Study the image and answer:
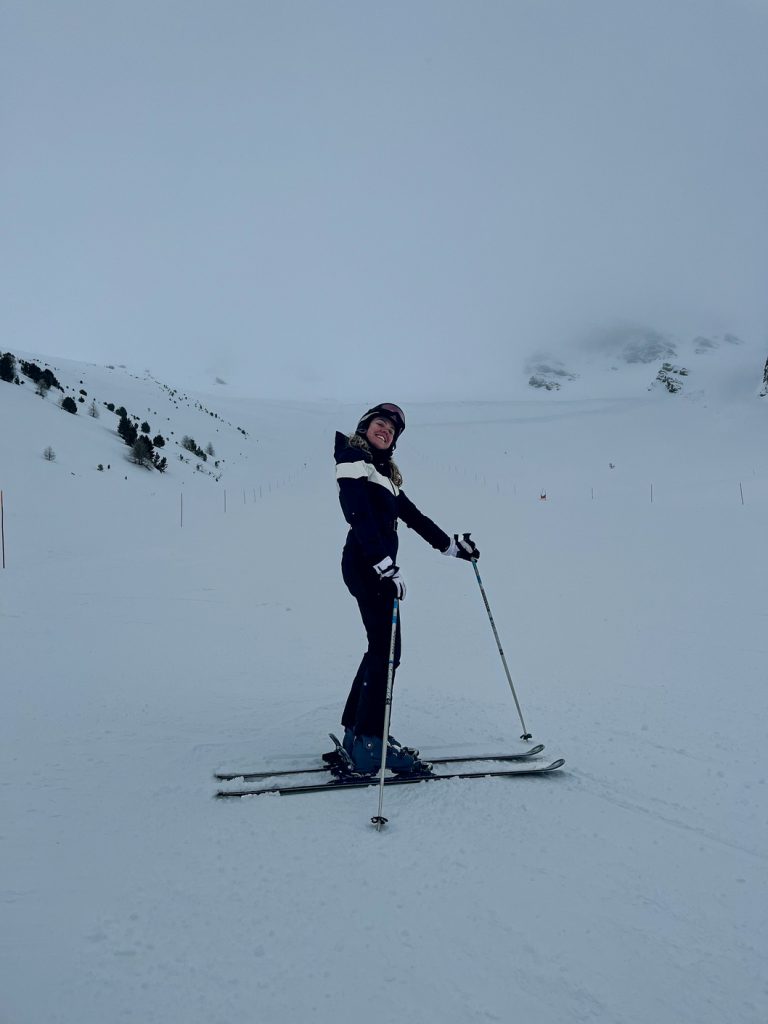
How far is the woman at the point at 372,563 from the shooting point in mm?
3506

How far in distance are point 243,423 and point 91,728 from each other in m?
41.5

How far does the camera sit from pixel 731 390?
177ft

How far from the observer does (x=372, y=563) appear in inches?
136

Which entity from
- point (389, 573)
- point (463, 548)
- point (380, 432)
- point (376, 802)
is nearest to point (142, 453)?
point (463, 548)

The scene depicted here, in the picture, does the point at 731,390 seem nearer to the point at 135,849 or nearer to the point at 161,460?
the point at 161,460

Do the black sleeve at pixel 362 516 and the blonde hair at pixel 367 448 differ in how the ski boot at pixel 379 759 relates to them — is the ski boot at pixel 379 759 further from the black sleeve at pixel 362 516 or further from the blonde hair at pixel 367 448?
the blonde hair at pixel 367 448

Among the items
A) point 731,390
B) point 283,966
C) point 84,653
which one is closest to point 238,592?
point 84,653

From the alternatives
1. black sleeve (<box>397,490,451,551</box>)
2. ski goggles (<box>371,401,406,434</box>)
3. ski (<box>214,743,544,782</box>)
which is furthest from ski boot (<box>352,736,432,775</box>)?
ski goggles (<box>371,401,406,434</box>)

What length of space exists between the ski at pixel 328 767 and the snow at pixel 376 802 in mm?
119

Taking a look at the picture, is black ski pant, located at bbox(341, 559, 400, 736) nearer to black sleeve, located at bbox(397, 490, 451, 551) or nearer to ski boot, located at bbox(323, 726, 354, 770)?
ski boot, located at bbox(323, 726, 354, 770)

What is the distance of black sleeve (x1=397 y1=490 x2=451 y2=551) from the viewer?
4.18 m

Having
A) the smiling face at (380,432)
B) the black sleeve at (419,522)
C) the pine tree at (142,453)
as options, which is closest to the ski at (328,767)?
the black sleeve at (419,522)

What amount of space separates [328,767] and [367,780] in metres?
→ 0.29

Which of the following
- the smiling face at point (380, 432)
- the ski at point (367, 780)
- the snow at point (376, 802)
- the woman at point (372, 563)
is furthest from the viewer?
the smiling face at point (380, 432)
